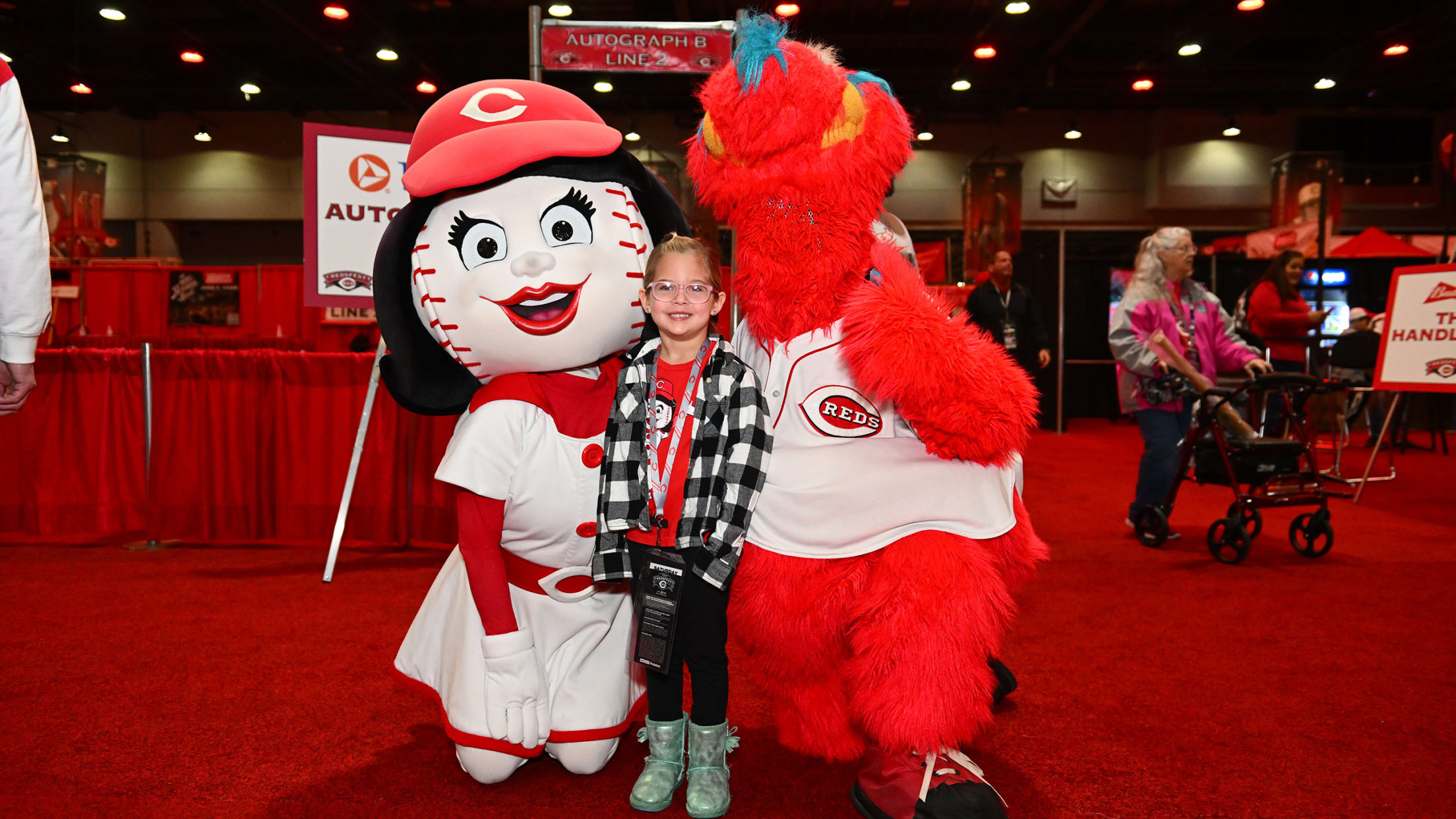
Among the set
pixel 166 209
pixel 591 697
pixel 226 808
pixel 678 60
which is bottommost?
pixel 226 808

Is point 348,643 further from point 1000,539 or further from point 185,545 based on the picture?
Result: point 1000,539

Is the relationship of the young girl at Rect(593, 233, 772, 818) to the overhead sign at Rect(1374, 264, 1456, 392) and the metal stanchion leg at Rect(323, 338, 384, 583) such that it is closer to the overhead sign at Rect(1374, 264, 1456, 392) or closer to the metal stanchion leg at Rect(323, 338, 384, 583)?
the metal stanchion leg at Rect(323, 338, 384, 583)

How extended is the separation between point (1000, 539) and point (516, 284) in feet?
3.50

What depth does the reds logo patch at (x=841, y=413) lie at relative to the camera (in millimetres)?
1671

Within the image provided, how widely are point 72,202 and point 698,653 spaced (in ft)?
41.4

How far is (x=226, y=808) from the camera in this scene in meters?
1.85

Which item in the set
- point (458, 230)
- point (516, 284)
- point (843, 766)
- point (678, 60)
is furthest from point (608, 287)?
point (678, 60)

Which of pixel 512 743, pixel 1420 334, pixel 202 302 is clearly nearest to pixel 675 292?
pixel 512 743

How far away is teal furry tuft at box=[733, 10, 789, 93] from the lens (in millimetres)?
1628

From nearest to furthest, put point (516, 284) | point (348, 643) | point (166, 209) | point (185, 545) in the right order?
point (516, 284), point (348, 643), point (185, 545), point (166, 209)

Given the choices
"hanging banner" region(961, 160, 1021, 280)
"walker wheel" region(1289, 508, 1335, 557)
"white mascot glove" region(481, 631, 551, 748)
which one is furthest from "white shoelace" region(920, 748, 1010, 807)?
"hanging banner" region(961, 160, 1021, 280)

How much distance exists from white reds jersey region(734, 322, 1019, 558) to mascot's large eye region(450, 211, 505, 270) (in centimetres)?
64

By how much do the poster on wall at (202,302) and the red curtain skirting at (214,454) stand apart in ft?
26.2

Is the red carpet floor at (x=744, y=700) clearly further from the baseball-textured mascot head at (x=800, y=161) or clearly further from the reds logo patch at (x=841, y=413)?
the baseball-textured mascot head at (x=800, y=161)
